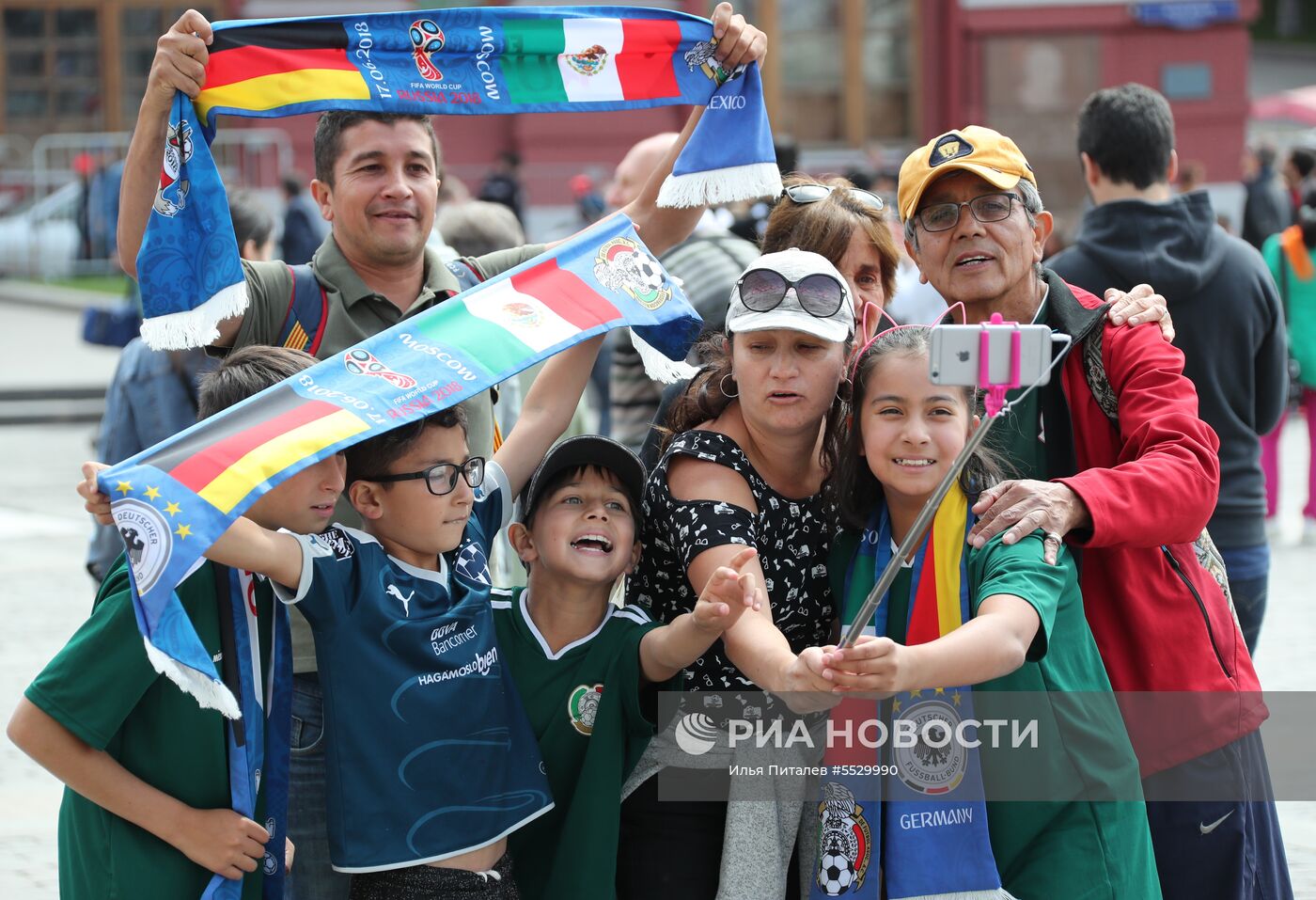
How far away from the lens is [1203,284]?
4664mm

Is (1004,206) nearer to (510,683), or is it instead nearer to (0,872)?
(510,683)

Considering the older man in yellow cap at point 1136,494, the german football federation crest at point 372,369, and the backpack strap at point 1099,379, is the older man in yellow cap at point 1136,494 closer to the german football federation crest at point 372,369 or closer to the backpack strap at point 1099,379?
the backpack strap at point 1099,379

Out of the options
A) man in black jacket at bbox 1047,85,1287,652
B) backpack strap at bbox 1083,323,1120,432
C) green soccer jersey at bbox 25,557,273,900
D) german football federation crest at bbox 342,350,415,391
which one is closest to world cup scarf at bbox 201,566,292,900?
green soccer jersey at bbox 25,557,273,900

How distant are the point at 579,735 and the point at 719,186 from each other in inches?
48.1

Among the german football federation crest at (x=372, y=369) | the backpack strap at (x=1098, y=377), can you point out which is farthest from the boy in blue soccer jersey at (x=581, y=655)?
the backpack strap at (x=1098, y=377)

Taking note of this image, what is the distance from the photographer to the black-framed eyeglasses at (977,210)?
A: 3.22m

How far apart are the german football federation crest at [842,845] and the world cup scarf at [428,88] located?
133 centimetres

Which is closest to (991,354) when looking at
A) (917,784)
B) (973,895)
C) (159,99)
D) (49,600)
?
(917,784)

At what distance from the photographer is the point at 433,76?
344 centimetres

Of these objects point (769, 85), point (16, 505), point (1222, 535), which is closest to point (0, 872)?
point (1222, 535)

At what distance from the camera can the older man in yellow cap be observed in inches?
114

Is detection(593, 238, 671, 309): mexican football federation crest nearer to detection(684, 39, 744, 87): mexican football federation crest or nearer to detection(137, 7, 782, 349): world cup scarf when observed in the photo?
detection(137, 7, 782, 349): world cup scarf

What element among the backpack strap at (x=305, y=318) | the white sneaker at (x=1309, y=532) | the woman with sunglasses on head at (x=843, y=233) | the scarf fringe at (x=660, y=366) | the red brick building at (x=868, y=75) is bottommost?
the scarf fringe at (x=660, y=366)

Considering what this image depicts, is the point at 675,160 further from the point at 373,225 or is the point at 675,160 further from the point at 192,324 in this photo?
the point at 192,324
